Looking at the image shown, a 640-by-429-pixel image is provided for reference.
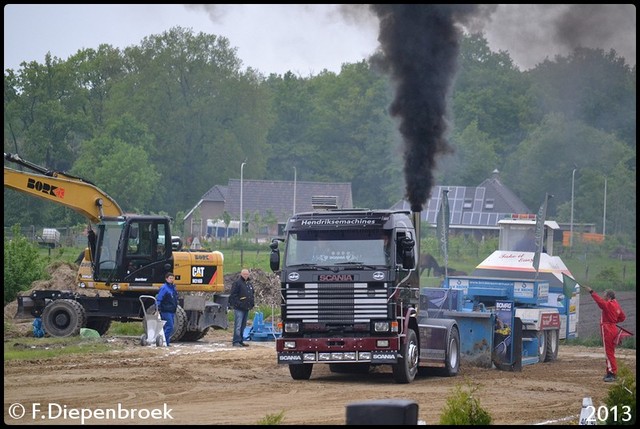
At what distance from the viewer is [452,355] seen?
22750mm

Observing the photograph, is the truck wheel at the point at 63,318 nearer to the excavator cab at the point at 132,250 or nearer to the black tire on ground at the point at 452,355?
the excavator cab at the point at 132,250

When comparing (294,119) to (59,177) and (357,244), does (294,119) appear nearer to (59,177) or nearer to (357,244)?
(59,177)

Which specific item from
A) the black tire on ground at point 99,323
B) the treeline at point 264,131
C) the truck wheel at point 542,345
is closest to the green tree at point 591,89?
the treeline at point 264,131

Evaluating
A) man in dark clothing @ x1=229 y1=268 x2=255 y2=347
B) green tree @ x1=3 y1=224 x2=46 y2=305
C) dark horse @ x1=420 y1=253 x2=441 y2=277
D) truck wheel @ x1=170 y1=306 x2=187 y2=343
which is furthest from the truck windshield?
dark horse @ x1=420 y1=253 x2=441 y2=277

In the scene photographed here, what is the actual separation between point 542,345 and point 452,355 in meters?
5.37

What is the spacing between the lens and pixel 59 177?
1192 inches

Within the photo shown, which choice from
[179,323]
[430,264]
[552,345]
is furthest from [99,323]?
[430,264]

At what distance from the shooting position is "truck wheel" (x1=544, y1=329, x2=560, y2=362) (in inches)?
1093

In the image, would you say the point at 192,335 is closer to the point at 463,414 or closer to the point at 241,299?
the point at 241,299

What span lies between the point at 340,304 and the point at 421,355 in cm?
244

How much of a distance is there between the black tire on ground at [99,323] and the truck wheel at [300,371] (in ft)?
31.8

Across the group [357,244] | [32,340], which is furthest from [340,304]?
[32,340]

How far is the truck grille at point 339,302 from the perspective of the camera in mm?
20625
